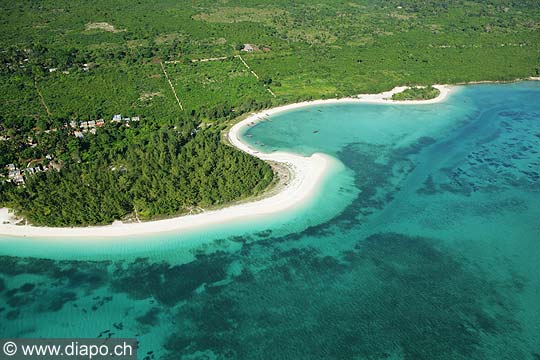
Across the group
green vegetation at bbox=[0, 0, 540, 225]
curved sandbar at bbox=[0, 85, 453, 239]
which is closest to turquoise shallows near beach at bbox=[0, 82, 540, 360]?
curved sandbar at bbox=[0, 85, 453, 239]

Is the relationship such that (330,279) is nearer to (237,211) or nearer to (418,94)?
(237,211)

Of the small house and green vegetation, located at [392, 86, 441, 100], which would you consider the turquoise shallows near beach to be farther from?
the small house

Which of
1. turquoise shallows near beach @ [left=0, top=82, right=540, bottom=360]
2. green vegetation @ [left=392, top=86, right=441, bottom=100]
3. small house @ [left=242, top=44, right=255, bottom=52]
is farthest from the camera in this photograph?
small house @ [left=242, top=44, right=255, bottom=52]

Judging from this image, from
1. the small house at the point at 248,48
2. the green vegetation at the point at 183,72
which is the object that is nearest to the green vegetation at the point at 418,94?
the green vegetation at the point at 183,72

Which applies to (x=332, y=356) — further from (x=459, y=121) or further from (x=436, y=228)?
(x=459, y=121)

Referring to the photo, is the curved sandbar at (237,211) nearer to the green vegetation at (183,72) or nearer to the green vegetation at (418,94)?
the green vegetation at (183,72)

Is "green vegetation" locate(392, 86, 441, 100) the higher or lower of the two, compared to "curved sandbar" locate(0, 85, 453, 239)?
higher
